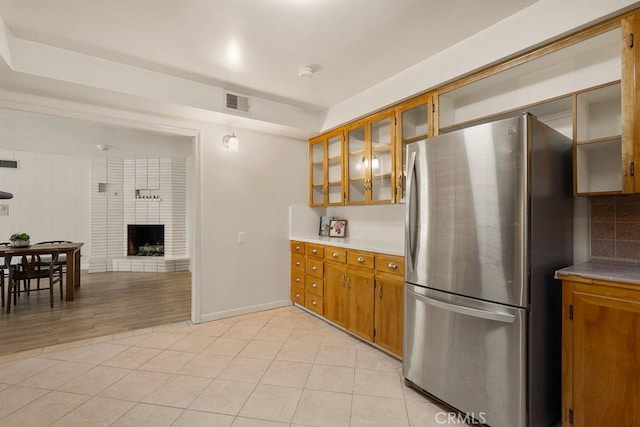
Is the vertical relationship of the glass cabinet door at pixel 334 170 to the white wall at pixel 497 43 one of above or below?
below

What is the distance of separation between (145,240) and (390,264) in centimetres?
654

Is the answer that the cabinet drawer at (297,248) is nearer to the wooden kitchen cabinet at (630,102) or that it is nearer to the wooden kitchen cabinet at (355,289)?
the wooden kitchen cabinet at (355,289)

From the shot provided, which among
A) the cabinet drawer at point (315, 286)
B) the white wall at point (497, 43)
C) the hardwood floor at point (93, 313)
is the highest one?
the white wall at point (497, 43)

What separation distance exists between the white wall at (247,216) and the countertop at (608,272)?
3014 mm

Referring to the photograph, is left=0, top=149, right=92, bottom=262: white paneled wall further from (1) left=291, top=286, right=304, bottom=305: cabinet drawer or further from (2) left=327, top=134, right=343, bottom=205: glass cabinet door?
(2) left=327, top=134, right=343, bottom=205: glass cabinet door

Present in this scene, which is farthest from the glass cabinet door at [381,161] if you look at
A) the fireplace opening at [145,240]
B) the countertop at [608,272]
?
the fireplace opening at [145,240]

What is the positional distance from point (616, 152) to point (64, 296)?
641 cm

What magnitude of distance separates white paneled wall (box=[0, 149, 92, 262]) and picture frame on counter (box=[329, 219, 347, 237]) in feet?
18.9

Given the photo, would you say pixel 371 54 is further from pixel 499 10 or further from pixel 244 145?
pixel 244 145

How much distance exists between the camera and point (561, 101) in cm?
194

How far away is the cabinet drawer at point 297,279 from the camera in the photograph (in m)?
3.82

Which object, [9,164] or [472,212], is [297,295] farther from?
[9,164]

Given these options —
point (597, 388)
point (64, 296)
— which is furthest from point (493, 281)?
point (64, 296)
